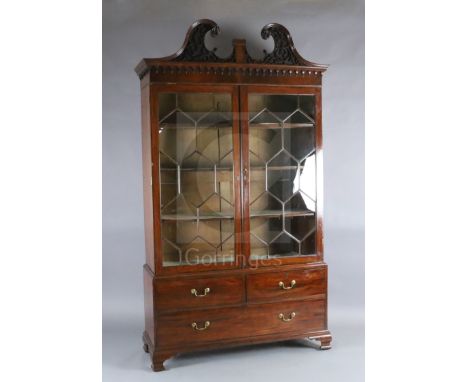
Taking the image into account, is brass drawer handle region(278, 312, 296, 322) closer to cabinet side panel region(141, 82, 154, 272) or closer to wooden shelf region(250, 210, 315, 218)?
wooden shelf region(250, 210, 315, 218)

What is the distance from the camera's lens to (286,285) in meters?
2.95

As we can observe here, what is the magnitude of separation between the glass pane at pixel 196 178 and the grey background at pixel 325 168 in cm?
51

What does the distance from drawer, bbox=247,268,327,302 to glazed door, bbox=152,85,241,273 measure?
18 cm

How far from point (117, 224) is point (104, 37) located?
3.77 feet

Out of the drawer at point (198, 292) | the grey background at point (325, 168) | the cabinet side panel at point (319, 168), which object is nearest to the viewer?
the drawer at point (198, 292)

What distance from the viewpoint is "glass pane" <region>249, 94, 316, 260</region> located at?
2.94 m

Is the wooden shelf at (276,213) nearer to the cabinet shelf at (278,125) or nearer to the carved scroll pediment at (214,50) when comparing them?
the cabinet shelf at (278,125)

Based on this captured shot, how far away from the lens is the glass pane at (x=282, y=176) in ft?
9.63

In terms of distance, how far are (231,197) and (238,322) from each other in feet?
2.24

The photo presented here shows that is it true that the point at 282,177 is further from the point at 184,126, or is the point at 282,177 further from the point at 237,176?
the point at 184,126

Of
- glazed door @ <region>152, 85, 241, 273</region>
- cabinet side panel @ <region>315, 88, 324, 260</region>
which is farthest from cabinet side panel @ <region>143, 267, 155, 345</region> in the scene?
cabinet side panel @ <region>315, 88, 324, 260</region>

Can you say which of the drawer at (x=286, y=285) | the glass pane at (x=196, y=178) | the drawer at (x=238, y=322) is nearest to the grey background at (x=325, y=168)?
the drawer at (x=238, y=322)
